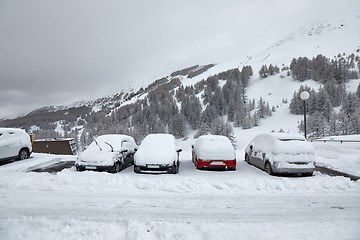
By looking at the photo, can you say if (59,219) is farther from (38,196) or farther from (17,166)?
(17,166)

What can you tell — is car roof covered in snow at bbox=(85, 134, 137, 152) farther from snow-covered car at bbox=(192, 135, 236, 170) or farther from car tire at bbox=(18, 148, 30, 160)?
car tire at bbox=(18, 148, 30, 160)

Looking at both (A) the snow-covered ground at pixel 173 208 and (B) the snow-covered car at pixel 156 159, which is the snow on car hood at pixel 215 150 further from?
(A) the snow-covered ground at pixel 173 208

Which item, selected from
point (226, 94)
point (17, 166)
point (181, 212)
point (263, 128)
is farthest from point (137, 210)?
point (226, 94)

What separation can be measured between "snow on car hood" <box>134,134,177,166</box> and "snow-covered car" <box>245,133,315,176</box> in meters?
3.84

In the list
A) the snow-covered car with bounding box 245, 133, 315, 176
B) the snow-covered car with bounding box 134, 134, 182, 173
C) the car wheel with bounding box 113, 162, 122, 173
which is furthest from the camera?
the car wheel with bounding box 113, 162, 122, 173

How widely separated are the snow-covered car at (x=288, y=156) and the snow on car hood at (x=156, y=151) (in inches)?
151

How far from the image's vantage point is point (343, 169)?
11.6m

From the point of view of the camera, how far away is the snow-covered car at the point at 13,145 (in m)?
12.4

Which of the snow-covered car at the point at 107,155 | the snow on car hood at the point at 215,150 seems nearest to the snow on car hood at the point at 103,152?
the snow-covered car at the point at 107,155

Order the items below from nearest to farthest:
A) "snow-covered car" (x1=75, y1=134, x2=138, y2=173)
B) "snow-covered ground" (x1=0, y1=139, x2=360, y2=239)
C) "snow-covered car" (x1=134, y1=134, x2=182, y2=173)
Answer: "snow-covered ground" (x1=0, y1=139, x2=360, y2=239) < "snow-covered car" (x1=134, y1=134, x2=182, y2=173) < "snow-covered car" (x1=75, y1=134, x2=138, y2=173)

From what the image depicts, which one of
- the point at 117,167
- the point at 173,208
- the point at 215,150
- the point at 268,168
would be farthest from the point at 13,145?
the point at 268,168

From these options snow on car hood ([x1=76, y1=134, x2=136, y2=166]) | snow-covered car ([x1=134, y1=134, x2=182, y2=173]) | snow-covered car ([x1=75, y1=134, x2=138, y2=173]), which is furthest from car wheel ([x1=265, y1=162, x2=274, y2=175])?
snow on car hood ([x1=76, y1=134, x2=136, y2=166])

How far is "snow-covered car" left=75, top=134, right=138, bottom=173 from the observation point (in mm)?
10414

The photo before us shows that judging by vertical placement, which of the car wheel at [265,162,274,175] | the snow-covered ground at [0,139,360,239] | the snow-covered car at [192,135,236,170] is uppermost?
the snow-covered car at [192,135,236,170]
